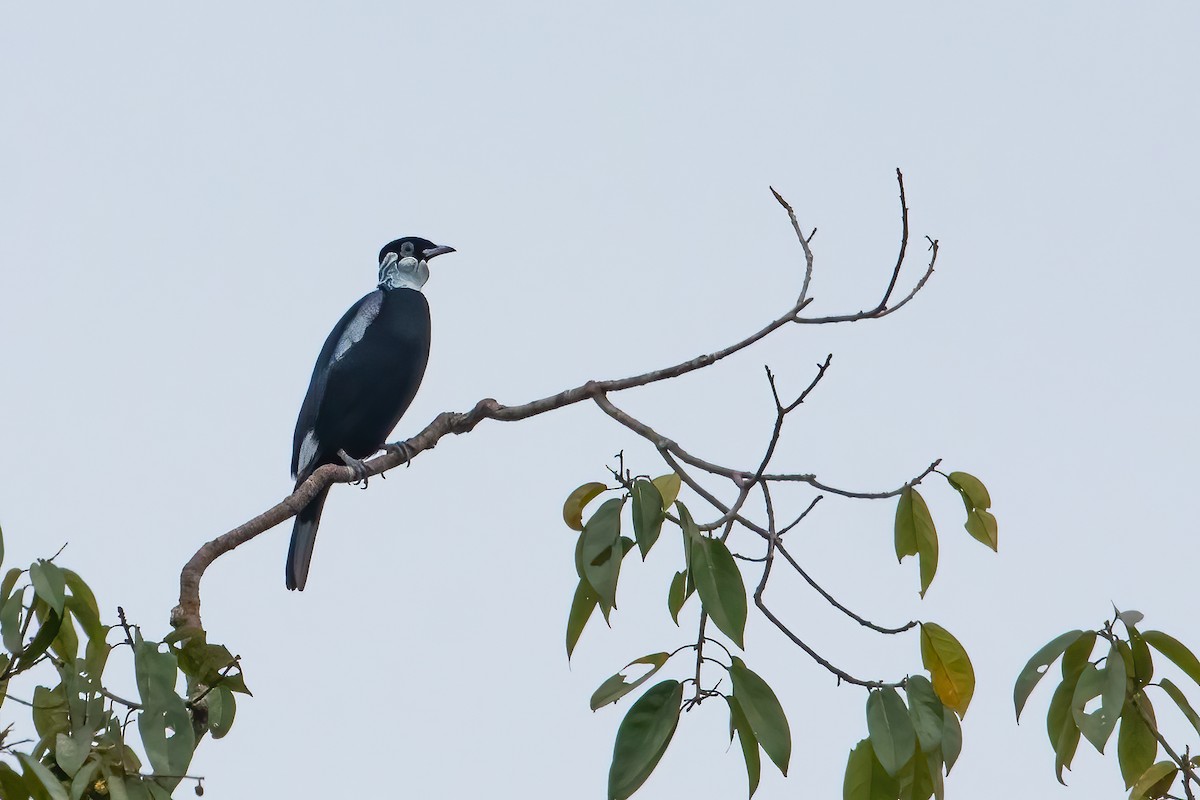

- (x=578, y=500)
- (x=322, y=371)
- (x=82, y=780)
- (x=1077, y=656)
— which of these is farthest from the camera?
(x=322, y=371)

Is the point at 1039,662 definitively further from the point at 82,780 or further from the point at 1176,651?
the point at 82,780

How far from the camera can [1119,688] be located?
1958mm

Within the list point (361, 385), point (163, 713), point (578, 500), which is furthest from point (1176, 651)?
point (361, 385)

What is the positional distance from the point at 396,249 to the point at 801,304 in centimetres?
372

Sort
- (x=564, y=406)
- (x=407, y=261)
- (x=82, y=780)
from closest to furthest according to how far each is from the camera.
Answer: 1. (x=82, y=780)
2. (x=564, y=406)
3. (x=407, y=261)

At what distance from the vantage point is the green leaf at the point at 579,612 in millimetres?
2031

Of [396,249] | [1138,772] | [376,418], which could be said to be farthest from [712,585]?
[396,249]

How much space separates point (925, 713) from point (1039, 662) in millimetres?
243

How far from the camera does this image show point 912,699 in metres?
1.91

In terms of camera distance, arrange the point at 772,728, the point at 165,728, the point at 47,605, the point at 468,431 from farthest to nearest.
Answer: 1. the point at 468,431
2. the point at 47,605
3. the point at 165,728
4. the point at 772,728

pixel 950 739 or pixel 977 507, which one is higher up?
pixel 977 507

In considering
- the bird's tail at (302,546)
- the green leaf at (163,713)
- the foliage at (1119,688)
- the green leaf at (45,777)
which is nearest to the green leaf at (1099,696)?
the foliage at (1119,688)

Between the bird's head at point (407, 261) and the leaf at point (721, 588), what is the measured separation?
4.03 metres

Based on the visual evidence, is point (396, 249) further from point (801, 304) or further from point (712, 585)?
point (712, 585)
